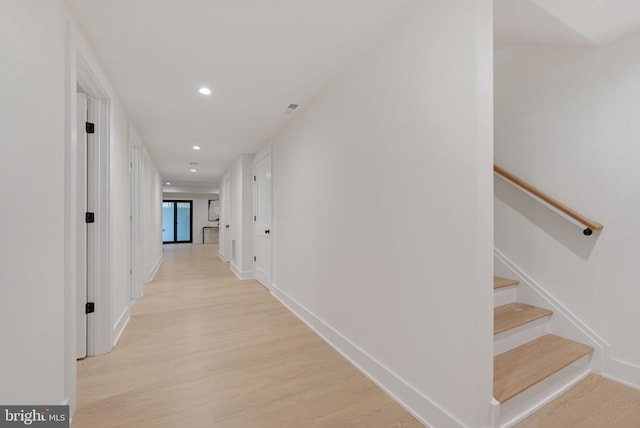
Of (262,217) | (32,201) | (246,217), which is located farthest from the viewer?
(246,217)

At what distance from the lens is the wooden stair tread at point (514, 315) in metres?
1.82

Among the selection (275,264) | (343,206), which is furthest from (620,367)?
(275,264)

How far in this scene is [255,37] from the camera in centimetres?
183

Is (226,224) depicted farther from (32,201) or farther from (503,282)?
(503,282)

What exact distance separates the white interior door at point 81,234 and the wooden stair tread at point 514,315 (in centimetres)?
301

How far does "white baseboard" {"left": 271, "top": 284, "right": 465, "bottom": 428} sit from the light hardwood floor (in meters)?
0.05

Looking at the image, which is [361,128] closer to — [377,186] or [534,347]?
[377,186]

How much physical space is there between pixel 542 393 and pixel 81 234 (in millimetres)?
3328

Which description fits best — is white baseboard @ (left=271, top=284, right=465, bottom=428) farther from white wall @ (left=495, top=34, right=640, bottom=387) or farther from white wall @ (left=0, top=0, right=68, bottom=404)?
white wall @ (left=0, top=0, right=68, bottom=404)

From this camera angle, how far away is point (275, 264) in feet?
12.9

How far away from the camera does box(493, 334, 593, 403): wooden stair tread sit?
4.77ft

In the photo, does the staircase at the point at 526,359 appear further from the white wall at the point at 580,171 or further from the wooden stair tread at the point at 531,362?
the white wall at the point at 580,171

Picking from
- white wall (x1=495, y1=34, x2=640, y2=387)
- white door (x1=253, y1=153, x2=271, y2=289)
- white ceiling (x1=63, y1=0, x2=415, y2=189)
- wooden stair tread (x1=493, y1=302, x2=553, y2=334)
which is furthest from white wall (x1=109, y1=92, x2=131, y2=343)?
white wall (x1=495, y1=34, x2=640, y2=387)

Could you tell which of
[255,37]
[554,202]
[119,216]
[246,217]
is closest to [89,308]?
[119,216]
